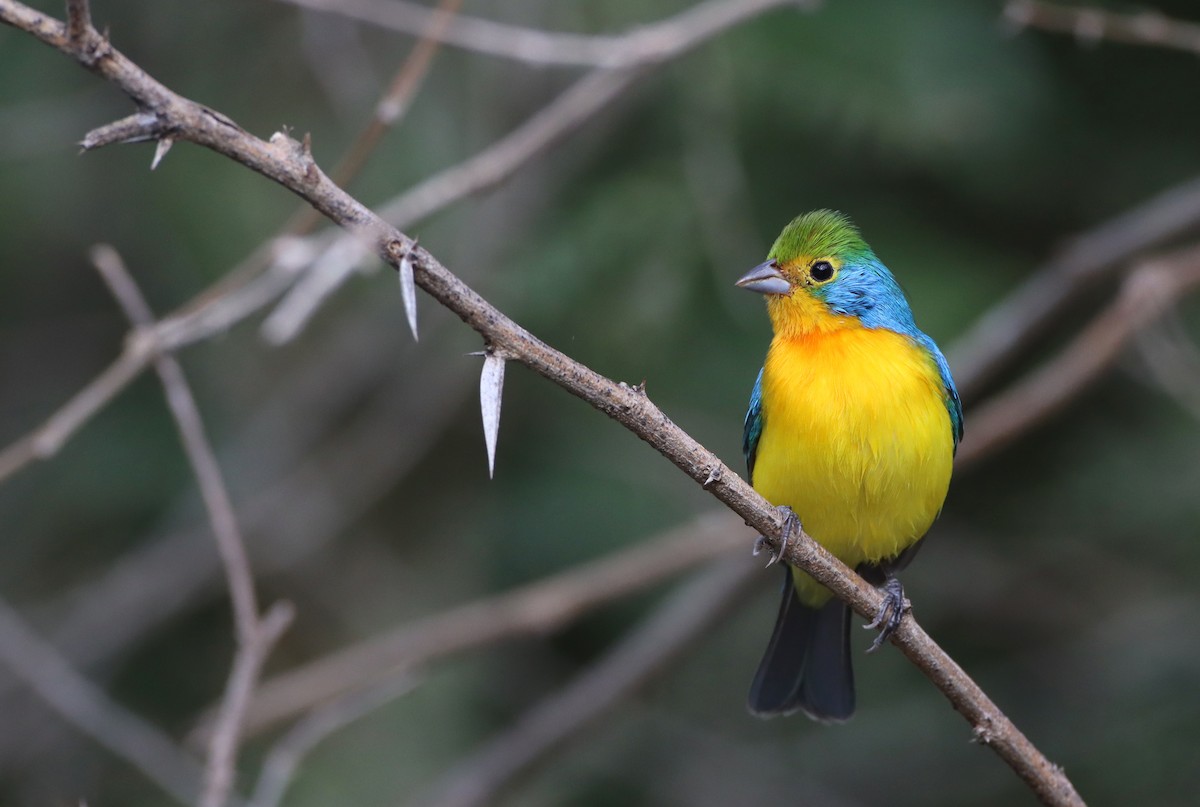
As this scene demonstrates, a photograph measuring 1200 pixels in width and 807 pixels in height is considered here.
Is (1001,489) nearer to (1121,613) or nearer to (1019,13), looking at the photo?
(1121,613)

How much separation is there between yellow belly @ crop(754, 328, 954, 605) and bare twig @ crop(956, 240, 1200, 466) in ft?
3.71

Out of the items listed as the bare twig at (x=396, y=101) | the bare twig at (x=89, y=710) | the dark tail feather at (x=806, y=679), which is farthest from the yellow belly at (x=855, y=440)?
the bare twig at (x=89, y=710)

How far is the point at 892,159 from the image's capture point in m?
5.53

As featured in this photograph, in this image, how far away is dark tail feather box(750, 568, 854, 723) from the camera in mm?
3951

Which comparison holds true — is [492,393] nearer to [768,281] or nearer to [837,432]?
[837,432]

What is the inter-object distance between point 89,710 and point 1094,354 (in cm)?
370

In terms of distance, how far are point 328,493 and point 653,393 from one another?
1.58 m

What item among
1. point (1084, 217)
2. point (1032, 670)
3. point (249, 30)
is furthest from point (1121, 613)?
point (249, 30)

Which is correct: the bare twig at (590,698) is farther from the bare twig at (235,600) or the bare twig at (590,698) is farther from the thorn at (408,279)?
the thorn at (408,279)

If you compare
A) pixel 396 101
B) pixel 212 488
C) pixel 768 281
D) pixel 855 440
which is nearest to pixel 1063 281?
pixel 768 281

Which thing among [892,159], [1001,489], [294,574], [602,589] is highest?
[892,159]

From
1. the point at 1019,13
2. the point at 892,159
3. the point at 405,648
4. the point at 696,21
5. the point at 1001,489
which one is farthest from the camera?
the point at 1001,489

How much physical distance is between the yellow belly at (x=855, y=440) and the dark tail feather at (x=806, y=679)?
0.35 metres

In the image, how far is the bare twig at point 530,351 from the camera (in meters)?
1.67
